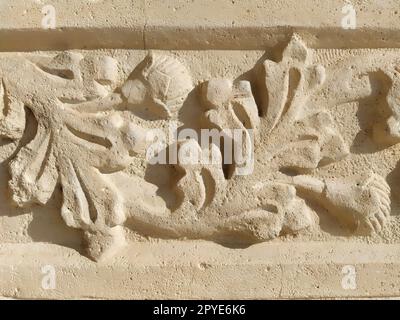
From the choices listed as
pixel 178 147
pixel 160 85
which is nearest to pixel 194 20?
pixel 160 85

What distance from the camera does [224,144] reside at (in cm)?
155

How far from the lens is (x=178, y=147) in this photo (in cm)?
154

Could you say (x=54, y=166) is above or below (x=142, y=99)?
below

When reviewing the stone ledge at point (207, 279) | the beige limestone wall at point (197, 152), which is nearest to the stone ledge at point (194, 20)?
the beige limestone wall at point (197, 152)

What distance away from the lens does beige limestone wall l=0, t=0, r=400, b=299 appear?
1521 millimetres

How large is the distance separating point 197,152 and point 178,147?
0.05 meters

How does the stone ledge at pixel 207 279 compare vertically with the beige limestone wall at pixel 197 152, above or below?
below

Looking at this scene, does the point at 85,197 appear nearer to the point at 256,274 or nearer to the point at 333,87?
the point at 256,274

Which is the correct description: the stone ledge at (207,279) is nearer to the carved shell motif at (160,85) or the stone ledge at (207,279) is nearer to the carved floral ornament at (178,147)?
the carved floral ornament at (178,147)

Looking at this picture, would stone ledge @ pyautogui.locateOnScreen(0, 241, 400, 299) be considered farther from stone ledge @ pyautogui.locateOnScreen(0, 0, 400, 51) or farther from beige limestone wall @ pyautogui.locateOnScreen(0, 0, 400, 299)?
stone ledge @ pyautogui.locateOnScreen(0, 0, 400, 51)

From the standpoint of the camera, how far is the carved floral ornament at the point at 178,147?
5.03ft

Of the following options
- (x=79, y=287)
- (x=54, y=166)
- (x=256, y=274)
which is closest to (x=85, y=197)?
(x=54, y=166)

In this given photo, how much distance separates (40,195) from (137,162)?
25 centimetres

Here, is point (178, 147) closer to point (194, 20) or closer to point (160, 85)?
point (160, 85)
